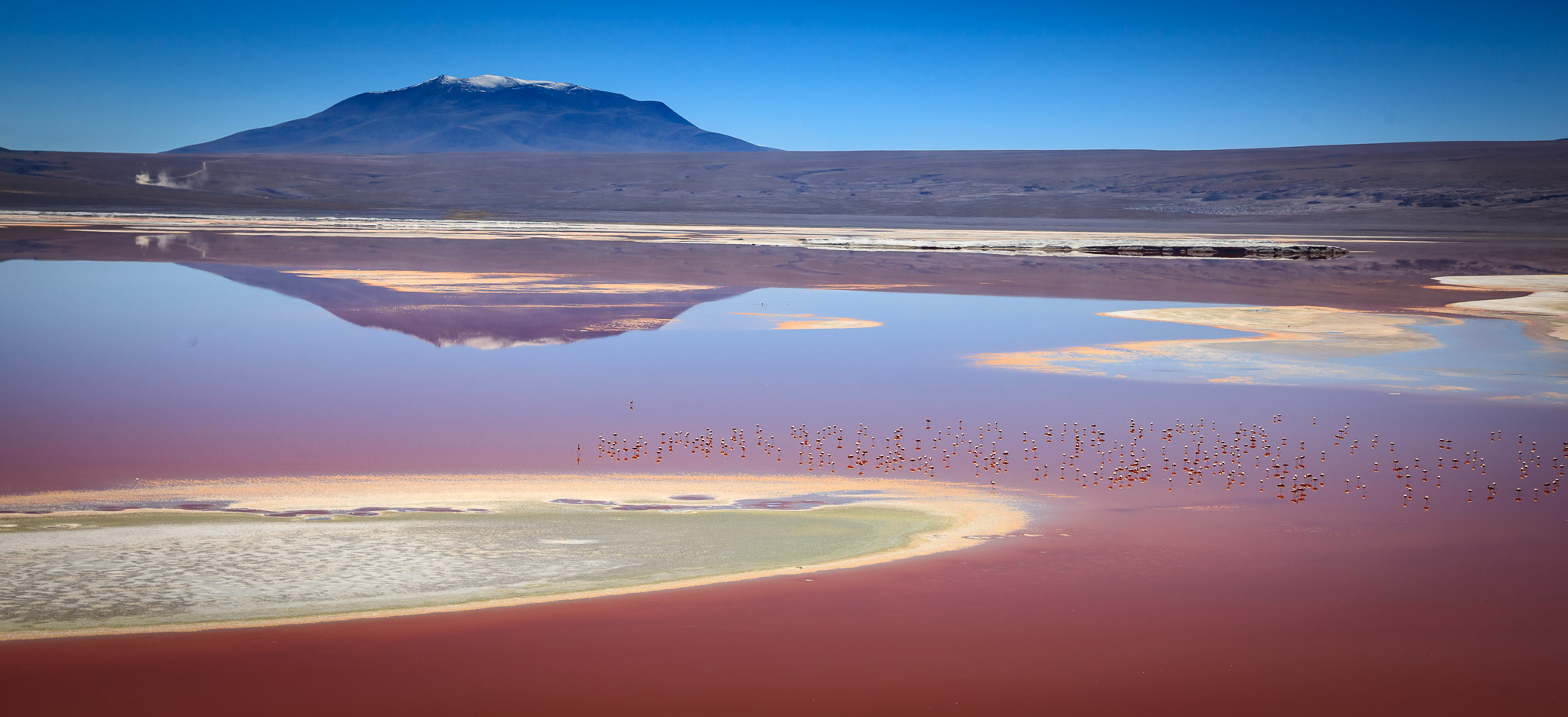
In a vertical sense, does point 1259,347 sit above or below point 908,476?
above

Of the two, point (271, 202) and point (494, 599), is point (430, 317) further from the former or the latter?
point (271, 202)

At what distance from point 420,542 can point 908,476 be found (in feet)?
11.3

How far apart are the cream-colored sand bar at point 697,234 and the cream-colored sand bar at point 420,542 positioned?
32083 millimetres

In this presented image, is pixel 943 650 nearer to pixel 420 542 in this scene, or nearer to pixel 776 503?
pixel 776 503

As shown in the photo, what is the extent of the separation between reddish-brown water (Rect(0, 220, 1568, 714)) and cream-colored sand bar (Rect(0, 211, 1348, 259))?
22.0 m

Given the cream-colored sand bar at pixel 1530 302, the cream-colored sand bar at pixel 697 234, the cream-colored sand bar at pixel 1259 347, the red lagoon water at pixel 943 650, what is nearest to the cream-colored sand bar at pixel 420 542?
the red lagoon water at pixel 943 650

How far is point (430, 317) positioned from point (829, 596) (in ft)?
42.7

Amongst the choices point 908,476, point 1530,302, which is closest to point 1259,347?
point 908,476

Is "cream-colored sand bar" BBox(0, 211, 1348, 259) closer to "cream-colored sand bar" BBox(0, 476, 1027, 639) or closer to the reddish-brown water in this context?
the reddish-brown water

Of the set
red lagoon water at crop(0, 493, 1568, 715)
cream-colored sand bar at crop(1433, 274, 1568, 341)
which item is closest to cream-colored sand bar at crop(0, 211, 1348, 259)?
cream-colored sand bar at crop(1433, 274, 1568, 341)

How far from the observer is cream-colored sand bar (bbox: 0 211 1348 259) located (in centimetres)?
3991

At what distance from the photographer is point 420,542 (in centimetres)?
677

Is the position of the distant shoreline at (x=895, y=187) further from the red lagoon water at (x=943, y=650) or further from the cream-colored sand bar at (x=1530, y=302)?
the red lagoon water at (x=943, y=650)

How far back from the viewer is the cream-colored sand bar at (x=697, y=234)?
39906 mm
